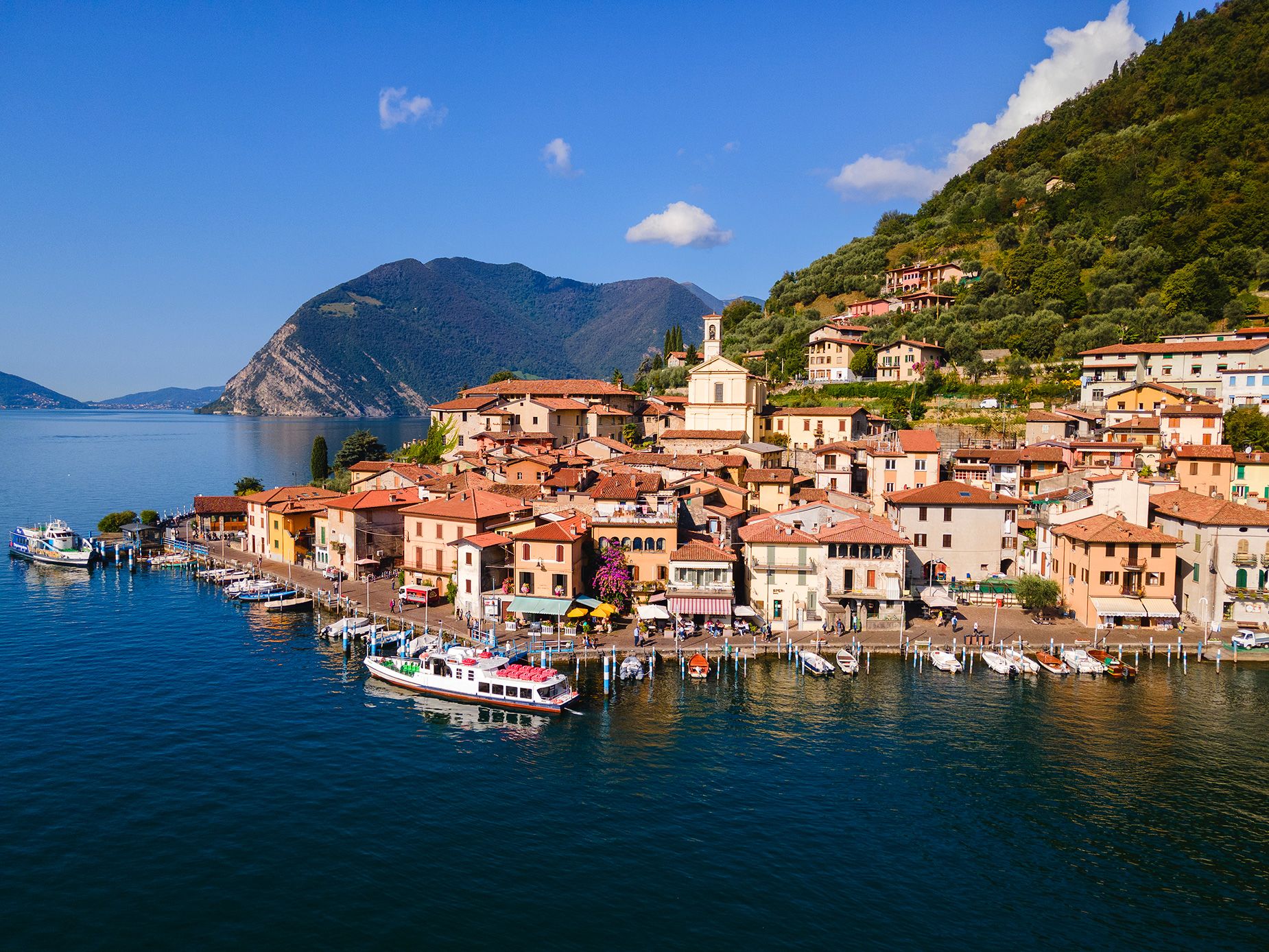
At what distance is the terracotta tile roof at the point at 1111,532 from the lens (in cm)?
4712

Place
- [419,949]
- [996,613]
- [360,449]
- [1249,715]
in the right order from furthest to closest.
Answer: [360,449], [996,613], [1249,715], [419,949]

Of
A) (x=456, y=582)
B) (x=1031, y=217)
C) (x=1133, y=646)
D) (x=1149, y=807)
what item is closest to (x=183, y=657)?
(x=456, y=582)

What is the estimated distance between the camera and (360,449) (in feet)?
353

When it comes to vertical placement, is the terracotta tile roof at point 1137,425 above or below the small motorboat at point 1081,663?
above

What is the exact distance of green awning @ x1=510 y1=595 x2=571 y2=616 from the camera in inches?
1826

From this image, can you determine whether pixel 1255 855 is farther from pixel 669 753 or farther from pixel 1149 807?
pixel 669 753

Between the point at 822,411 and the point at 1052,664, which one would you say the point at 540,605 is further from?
the point at 822,411

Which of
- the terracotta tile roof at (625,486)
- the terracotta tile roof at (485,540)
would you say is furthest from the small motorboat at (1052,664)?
the terracotta tile roof at (485,540)

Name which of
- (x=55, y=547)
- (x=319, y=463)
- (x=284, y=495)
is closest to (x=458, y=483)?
(x=284, y=495)

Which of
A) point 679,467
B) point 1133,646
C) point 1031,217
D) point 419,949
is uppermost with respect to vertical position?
point 1031,217

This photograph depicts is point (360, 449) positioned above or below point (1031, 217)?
below

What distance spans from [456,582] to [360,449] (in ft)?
204

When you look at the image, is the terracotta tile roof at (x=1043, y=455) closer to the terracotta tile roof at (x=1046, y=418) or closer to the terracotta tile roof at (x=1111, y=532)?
the terracotta tile roof at (x=1046, y=418)

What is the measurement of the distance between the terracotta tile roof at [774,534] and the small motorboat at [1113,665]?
16.4 metres
